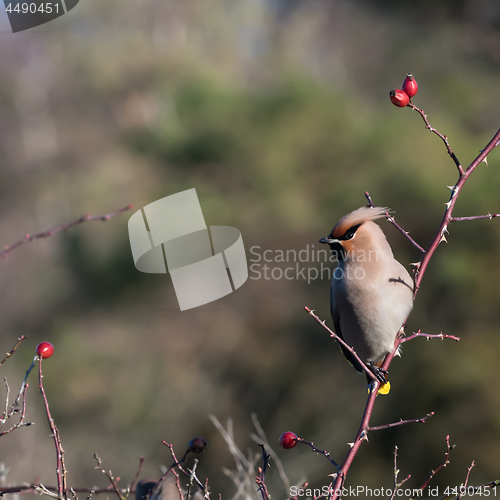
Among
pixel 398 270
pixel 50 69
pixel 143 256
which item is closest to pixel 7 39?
pixel 50 69

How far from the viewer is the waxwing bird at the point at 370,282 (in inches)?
95.2

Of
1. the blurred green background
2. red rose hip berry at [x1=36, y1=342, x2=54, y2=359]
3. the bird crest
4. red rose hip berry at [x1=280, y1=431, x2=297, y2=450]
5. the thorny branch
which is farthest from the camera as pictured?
the blurred green background

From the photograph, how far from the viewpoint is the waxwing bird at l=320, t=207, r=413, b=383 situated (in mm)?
2418

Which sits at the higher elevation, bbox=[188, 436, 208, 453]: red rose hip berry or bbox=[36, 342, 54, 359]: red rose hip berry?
bbox=[36, 342, 54, 359]: red rose hip berry

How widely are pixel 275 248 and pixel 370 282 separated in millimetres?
5848

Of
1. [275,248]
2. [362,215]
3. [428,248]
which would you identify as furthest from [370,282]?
[275,248]

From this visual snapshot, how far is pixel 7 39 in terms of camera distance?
549 inches

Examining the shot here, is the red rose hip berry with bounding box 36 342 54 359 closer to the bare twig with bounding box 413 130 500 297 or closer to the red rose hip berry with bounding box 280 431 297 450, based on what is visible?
the red rose hip berry with bounding box 280 431 297 450

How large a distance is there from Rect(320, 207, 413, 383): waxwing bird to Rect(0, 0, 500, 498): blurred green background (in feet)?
14.4

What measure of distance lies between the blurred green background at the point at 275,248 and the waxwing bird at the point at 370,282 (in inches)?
173

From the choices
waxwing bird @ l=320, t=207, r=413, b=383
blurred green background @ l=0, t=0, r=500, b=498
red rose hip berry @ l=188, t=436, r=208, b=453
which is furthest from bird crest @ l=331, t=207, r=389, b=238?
blurred green background @ l=0, t=0, r=500, b=498

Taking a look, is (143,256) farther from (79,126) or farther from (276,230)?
(79,126)

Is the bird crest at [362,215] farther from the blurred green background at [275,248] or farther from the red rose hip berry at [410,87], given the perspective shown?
the blurred green background at [275,248]

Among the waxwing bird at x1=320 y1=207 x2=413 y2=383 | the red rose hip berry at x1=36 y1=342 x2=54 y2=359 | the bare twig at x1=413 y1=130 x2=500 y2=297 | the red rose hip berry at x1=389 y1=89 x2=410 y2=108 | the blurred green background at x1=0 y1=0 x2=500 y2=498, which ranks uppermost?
the red rose hip berry at x1=389 y1=89 x2=410 y2=108
